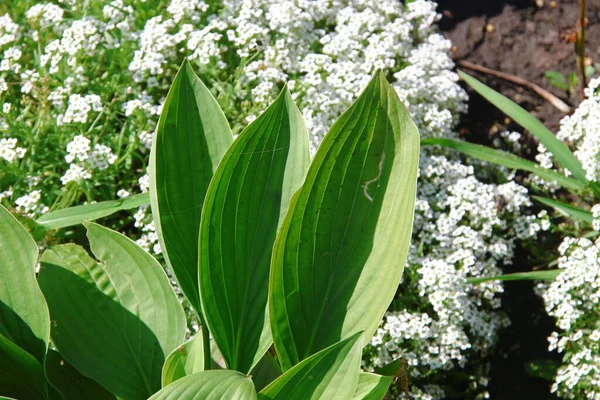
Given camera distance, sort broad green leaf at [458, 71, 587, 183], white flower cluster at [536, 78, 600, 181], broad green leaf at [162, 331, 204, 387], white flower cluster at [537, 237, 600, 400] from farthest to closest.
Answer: broad green leaf at [458, 71, 587, 183] < white flower cluster at [536, 78, 600, 181] < white flower cluster at [537, 237, 600, 400] < broad green leaf at [162, 331, 204, 387]

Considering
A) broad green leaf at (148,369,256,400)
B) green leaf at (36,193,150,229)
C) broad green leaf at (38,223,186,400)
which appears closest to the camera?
broad green leaf at (148,369,256,400)

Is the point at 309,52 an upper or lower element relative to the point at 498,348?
upper

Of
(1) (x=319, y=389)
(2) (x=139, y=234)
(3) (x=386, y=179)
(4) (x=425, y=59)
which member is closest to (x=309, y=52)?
(4) (x=425, y=59)

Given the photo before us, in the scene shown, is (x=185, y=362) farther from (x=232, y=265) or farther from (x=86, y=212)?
(x=86, y=212)

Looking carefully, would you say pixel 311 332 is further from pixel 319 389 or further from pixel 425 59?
pixel 425 59

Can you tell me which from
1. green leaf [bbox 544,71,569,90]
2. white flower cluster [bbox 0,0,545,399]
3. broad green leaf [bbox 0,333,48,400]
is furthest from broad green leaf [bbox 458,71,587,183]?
broad green leaf [bbox 0,333,48,400]

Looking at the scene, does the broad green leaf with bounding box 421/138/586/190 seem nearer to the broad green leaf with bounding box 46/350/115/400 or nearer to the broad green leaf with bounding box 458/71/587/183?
the broad green leaf with bounding box 458/71/587/183

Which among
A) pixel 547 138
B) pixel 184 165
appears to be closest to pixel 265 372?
pixel 184 165
